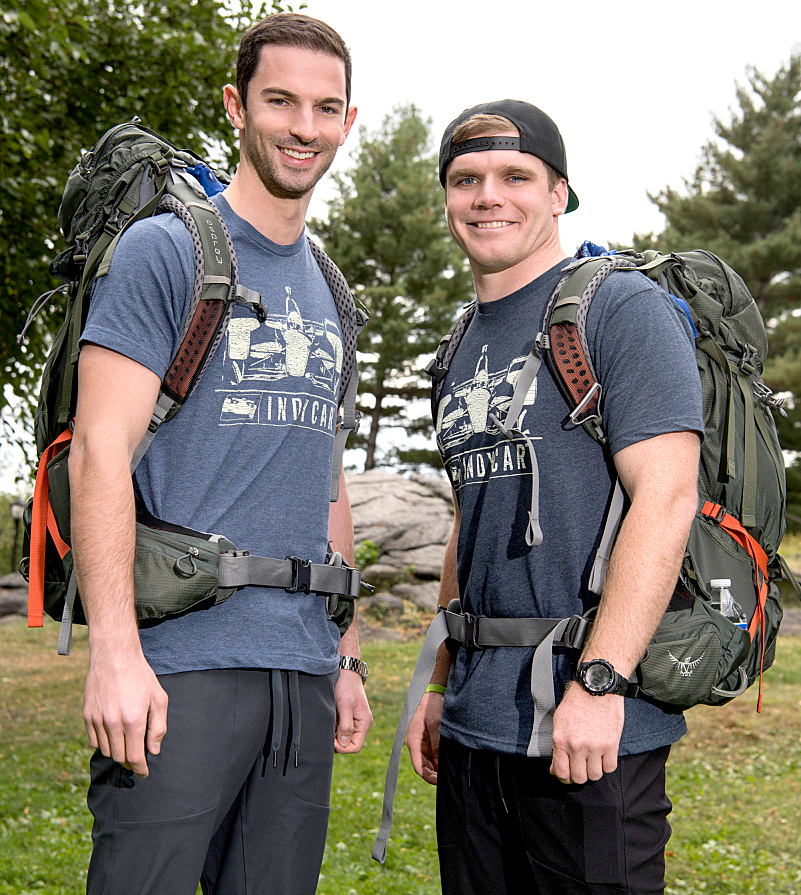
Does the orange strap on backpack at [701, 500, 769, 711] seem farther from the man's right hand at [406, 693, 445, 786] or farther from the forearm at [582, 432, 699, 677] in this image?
the man's right hand at [406, 693, 445, 786]

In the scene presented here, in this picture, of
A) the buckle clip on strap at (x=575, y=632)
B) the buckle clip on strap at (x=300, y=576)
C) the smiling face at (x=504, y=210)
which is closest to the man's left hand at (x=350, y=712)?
the buckle clip on strap at (x=300, y=576)

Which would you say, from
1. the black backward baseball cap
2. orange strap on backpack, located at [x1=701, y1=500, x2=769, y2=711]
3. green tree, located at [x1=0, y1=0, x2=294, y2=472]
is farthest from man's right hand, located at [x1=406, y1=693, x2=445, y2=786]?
green tree, located at [x1=0, y1=0, x2=294, y2=472]

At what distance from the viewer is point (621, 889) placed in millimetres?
2305

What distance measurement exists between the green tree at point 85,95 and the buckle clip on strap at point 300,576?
210 inches

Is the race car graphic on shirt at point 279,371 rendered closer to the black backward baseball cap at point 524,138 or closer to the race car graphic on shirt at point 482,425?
the race car graphic on shirt at point 482,425

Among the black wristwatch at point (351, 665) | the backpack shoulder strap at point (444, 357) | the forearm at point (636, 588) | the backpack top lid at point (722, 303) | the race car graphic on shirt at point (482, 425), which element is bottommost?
the black wristwatch at point (351, 665)

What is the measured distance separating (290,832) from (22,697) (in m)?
9.55

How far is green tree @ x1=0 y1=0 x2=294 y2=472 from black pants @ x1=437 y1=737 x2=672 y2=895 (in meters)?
5.94

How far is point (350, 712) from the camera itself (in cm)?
304

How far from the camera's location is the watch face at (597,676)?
2.17 metres

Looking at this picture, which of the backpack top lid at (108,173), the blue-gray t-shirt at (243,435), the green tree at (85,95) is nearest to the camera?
the blue-gray t-shirt at (243,435)

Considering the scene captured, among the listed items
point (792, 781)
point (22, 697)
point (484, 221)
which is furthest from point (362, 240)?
point (484, 221)

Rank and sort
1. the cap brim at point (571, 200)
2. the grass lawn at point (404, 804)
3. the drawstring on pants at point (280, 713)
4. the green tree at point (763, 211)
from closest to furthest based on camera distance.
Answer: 1. the drawstring on pants at point (280, 713)
2. the cap brim at point (571, 200)
3. the grass lawn at point (404, 804)
4. the green tree at point (763, 211)

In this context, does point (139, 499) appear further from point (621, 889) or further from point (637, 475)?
point (621, 889)
